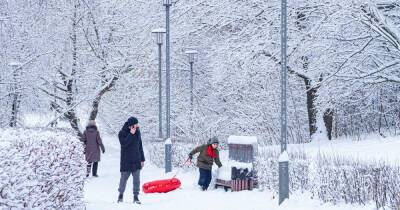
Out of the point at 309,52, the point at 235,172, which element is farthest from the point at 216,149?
the point at 309,52

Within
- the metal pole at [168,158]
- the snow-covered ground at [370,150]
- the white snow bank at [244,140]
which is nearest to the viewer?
the snow-covered ground at [370,150]

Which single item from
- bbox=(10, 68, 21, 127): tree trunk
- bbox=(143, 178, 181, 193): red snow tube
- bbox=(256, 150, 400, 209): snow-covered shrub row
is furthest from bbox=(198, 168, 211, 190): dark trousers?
bbox=(10, 68, 21, 127): tree trunk

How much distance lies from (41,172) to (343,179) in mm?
5103

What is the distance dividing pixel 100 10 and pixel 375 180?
1944 centimetres

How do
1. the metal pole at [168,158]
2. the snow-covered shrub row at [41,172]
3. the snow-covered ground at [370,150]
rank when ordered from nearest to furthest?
the snow-covered shrub row at [41,172] → the snow-covered ground at [370,150] → the metal pole at [168,158]

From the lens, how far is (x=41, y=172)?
21.5ft

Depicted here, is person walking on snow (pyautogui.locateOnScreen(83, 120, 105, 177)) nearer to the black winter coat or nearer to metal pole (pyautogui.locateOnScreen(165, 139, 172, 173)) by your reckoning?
metal pole (pyautogui.locateOnScreen(165, 139, 172, 173))

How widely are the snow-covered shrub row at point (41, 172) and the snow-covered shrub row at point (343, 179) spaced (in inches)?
158

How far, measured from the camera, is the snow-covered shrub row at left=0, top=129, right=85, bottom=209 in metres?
5.64

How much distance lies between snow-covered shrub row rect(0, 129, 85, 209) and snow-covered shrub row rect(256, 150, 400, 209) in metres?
4.02

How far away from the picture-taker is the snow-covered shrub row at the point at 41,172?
5641 mm

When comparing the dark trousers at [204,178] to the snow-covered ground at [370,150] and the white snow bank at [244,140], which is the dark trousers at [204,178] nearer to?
the white snow bank at [244,140]

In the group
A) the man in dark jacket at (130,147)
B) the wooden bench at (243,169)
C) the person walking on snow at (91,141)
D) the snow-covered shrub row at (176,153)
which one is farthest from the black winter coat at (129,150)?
the person walking on snow at (91,141)

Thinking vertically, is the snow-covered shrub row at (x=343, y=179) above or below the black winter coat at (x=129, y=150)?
below
